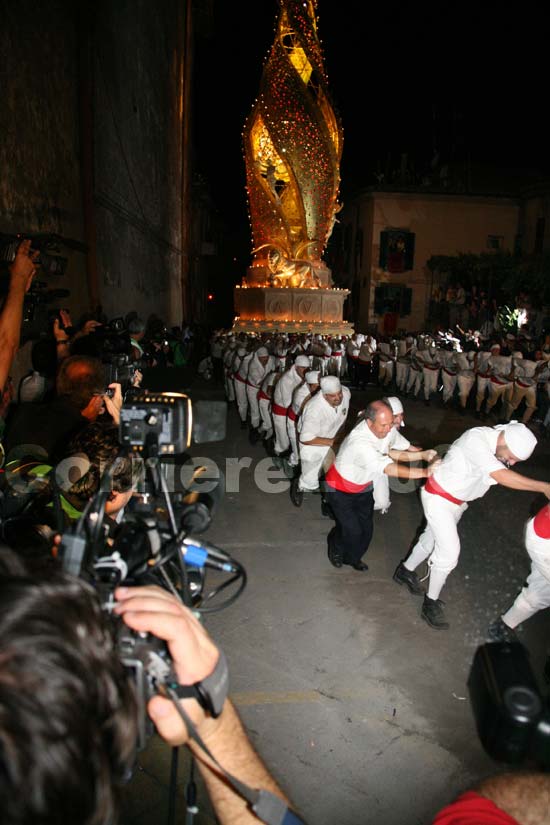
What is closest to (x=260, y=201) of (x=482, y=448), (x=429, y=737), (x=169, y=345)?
(x=169, y=345)

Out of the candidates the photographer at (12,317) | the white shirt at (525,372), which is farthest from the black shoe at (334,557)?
the white shirt at (525,372)

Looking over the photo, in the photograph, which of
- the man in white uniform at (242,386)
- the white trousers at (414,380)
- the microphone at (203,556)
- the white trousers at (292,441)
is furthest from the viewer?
the white trousers at (414,380)

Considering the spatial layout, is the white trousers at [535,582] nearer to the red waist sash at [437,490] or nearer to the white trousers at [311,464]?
the red waist sash at [437,490]

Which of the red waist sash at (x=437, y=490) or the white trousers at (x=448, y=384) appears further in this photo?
the white trousers at (x=448, y=384)

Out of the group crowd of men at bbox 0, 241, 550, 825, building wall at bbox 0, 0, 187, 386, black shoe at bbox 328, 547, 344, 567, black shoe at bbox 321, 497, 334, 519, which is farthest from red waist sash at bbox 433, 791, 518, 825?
building wall at bbox 0, 0, 187, 386

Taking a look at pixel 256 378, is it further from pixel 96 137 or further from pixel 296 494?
pixel 96 137

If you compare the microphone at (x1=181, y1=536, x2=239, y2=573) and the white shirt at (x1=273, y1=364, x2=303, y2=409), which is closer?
the microphone at (x1=181, y1=536, x2=239, y2=573)

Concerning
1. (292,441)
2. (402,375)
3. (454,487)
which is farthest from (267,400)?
(402,375)

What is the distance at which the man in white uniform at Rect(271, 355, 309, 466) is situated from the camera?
881 cm

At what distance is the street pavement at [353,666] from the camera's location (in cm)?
271

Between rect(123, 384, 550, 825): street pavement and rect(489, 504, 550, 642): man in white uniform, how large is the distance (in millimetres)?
349

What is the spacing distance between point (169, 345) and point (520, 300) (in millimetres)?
15036

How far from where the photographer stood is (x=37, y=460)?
3166mm

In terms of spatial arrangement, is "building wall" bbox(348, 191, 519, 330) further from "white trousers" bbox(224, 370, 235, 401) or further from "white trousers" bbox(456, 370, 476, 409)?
"white trousers" bbox(224, 370, 235, 401)
